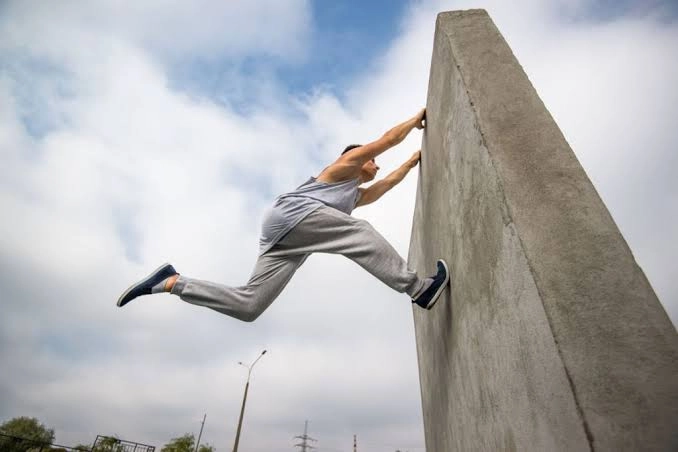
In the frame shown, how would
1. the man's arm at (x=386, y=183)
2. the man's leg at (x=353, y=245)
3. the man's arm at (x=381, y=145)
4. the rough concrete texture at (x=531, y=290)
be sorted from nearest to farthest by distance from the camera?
1. the rough concrete texture at (x=531, y=290)
2. the man's leg at (x=353, y=245)
3. the man's arm at (x=381, y=145)
4. the man's arm at (x=386, y=183)

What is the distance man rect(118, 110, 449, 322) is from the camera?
2.24 meters

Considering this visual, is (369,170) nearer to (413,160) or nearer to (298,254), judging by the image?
(413,160)

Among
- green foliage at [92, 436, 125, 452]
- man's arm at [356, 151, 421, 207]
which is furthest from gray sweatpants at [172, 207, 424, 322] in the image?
green foliage at [92, 436, 125, 452]

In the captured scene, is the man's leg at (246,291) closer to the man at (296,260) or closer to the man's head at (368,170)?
the man at (296,260)

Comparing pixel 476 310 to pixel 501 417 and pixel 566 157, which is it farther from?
pixel 566 157

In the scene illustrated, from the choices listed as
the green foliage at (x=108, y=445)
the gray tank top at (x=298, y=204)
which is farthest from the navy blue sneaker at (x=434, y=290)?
the green foliage at (x=108, y=445)

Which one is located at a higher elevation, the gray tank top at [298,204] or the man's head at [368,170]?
the man's head at [368,170]

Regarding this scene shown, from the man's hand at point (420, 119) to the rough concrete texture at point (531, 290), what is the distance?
0.68 metres

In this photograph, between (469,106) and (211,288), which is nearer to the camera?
(469,106)

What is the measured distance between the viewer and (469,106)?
5.65 ft

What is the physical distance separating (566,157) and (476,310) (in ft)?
2.67

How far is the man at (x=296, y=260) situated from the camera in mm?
2236

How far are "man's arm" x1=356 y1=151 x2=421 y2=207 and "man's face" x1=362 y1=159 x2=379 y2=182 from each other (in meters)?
0.22

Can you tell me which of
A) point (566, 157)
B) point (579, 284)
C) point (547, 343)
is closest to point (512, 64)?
point (566, 157)
